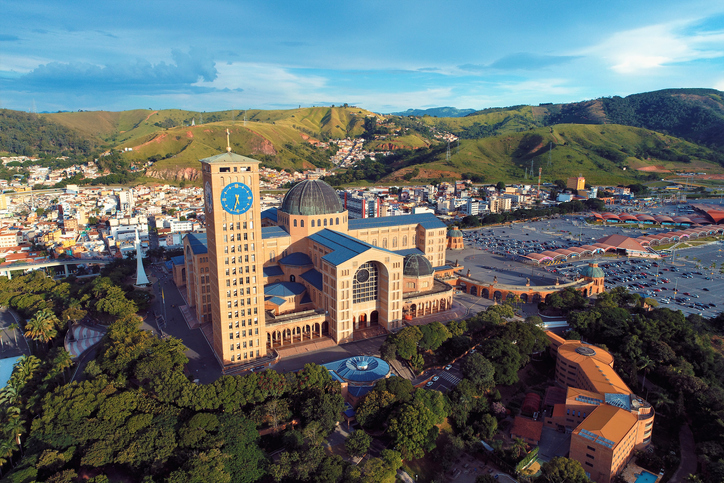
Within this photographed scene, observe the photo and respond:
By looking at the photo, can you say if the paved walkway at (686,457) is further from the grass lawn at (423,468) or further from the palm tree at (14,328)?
the palm tree at (14,328)

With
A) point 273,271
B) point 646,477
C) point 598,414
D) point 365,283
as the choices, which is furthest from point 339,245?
point 646,477

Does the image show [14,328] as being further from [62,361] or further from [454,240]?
[454,240]

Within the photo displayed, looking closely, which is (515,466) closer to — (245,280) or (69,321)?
(245,280)

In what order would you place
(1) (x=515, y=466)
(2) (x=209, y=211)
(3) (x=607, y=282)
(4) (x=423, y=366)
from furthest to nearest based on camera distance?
(3) (x=607, y=282), (4) (x=423, y=366), (2) (x=209, y=211), (1) (x=515, y=466)

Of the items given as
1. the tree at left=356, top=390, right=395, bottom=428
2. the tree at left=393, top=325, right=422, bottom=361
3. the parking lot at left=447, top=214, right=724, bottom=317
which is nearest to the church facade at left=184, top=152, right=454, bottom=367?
Result: the tree at left=393, top=325, right=422, bottom=361

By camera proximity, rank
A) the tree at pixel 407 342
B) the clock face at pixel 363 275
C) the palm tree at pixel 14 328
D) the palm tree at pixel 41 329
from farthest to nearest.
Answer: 1. the palm tree at pixel 14 328
2. the palm tree at pixel 41 329
3. the clock face at pixel 363 275
4. the tree at pixel 407 342

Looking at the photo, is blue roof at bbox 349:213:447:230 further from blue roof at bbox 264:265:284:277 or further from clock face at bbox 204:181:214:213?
clock face at bbox 204:181:214:213

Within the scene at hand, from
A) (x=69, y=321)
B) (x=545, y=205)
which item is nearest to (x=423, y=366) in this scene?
(x=69, y=321)

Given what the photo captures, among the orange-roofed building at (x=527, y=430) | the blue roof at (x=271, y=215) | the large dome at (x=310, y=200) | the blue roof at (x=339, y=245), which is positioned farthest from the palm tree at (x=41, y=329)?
the orange-roofed building at (x=527, y=430)
